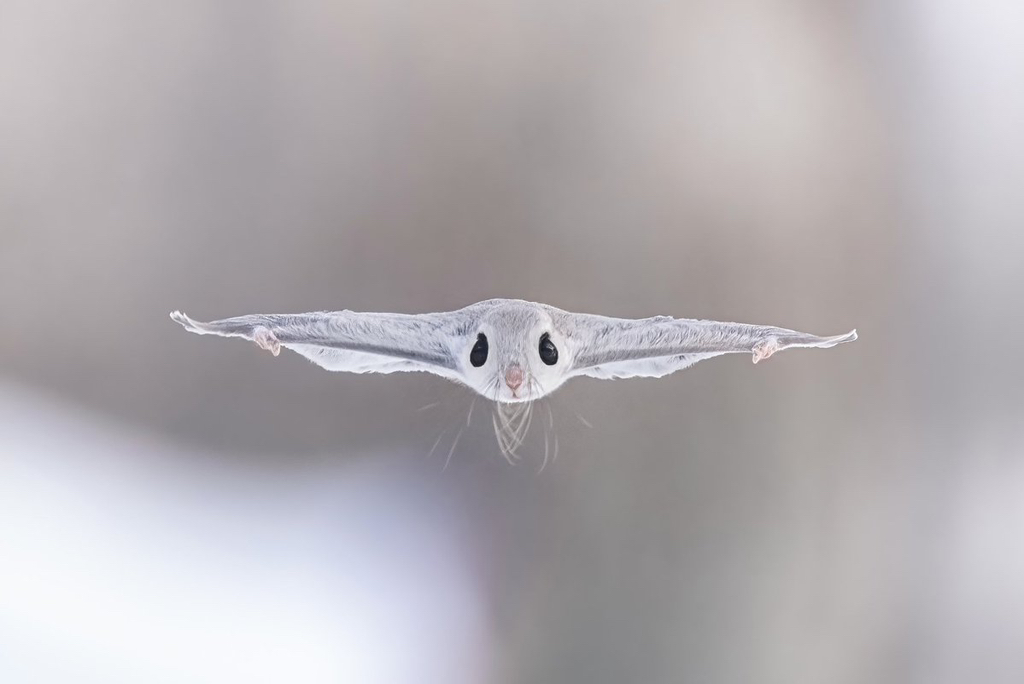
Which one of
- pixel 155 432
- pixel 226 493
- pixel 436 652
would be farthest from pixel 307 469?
pixel 436 652

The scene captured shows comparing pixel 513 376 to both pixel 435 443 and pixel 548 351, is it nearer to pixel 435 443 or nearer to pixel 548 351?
pixel 548 351

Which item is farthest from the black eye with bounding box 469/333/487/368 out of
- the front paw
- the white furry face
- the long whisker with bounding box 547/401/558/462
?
the front paw

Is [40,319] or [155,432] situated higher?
[40,319]

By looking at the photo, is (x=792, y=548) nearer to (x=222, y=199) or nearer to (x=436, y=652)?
(x=436, y=652)

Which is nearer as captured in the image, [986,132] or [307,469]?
[307,469]

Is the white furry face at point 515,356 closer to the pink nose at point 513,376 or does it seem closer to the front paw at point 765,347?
the pink nose at point 513,376

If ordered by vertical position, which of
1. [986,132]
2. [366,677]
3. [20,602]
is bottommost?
[366,677]

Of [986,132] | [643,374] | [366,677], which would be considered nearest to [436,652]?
[366,677]

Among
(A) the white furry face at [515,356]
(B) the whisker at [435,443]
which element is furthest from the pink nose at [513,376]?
(B) the whisker at [435,443]
